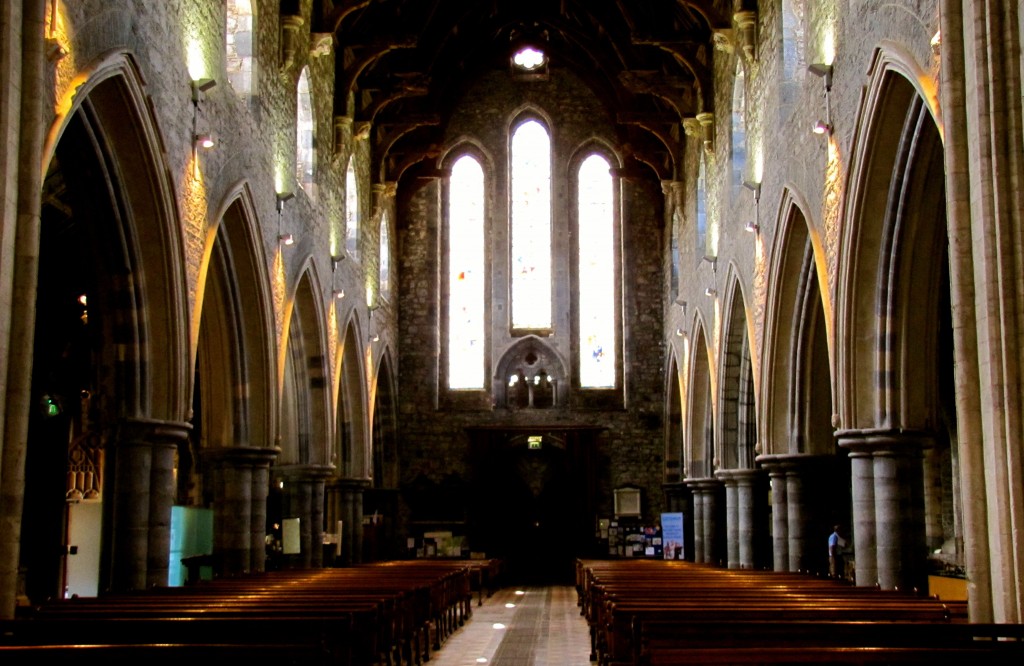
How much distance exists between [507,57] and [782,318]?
54.3 feet

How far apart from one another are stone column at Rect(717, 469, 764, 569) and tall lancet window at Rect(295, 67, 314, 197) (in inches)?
368

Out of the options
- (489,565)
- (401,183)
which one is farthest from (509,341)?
(489,565)

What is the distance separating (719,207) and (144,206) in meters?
12.6

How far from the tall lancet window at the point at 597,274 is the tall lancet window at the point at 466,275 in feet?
8.66

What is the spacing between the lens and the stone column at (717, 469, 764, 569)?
2242cm

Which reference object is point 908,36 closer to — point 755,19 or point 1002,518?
point 1002,518

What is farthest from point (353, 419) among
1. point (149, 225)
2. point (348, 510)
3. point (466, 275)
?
point (149, 225)

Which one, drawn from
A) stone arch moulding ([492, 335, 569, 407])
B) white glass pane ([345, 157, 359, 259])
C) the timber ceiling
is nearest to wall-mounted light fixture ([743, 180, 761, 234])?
the timber ceiling

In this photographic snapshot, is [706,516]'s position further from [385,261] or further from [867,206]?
[867,206]

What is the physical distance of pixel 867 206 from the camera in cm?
1383

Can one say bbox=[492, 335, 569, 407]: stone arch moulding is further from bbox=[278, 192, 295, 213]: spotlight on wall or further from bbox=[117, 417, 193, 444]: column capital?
bbox=[117, 417, 193, 444]: column capital

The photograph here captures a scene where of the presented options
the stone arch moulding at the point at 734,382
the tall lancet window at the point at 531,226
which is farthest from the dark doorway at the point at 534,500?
the stone arch moulding at the point at 734,382

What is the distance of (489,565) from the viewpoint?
25172 millimetres

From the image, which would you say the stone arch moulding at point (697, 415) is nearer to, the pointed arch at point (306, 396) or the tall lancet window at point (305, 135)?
the pointed arch at point (306, 396)
